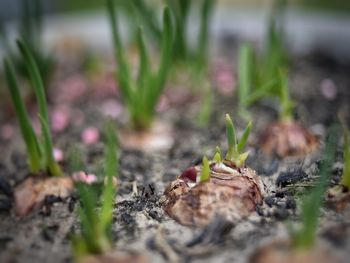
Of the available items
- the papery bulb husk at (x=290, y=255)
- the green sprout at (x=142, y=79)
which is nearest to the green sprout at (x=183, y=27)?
the green sprout at (x=142, y=79)

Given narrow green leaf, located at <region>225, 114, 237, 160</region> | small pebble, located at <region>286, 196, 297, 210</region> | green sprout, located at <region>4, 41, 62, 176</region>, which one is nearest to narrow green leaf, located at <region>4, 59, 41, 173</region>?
green sprout, located at <region>4, 41, 62, 176</region>

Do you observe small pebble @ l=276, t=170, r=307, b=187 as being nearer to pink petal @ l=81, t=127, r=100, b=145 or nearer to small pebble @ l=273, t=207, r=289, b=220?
small pebble @ l=273, t=207, r=289, b=220

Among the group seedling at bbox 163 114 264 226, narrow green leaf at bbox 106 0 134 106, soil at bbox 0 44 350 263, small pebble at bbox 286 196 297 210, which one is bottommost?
soil at bbox 0 44 350 263

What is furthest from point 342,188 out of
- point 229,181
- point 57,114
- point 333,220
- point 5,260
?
point 57,114

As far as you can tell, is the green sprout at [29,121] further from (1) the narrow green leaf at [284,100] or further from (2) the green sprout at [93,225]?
(1) the narrow green leaf at [284,100]

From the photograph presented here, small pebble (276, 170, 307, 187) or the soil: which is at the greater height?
small pebble (276, 170, 307, 187)

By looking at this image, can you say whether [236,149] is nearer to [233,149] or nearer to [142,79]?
[233,149]
